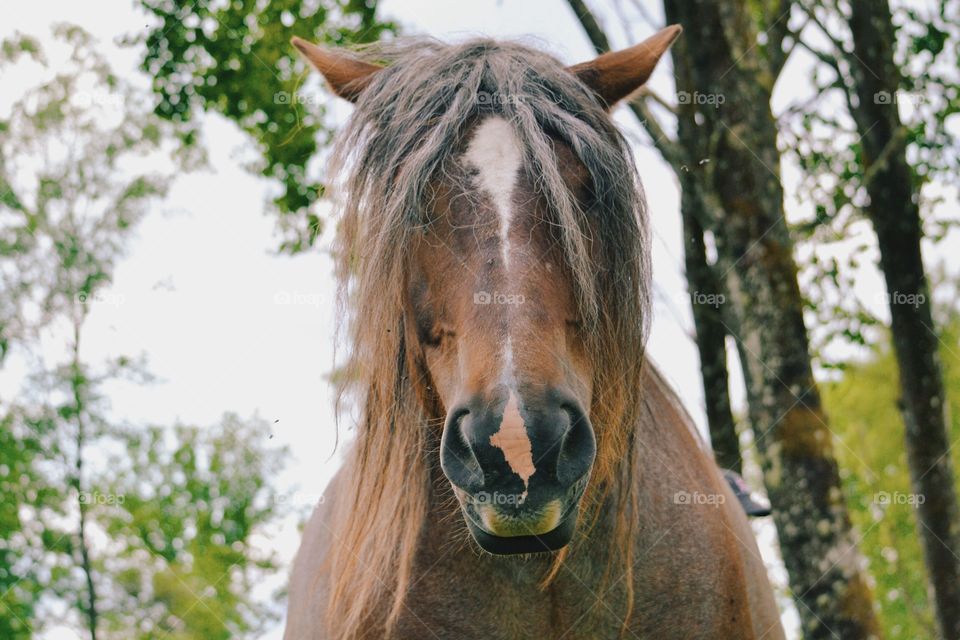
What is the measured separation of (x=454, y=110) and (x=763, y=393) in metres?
4.27

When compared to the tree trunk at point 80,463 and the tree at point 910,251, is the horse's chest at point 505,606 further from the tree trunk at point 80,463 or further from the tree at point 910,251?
the tree trunk at point 80,463

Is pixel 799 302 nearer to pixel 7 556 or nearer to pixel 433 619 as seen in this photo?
pixel 433 619

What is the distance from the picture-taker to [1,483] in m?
14.6

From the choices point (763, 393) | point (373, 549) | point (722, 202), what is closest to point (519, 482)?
point (373, 549)

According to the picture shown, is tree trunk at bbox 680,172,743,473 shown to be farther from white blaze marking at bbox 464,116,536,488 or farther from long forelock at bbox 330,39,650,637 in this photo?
white blaze marking at bbox 464,116,536,488

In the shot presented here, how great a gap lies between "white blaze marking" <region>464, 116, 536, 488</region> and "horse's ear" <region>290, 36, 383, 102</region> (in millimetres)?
730

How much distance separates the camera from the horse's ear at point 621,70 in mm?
3240
